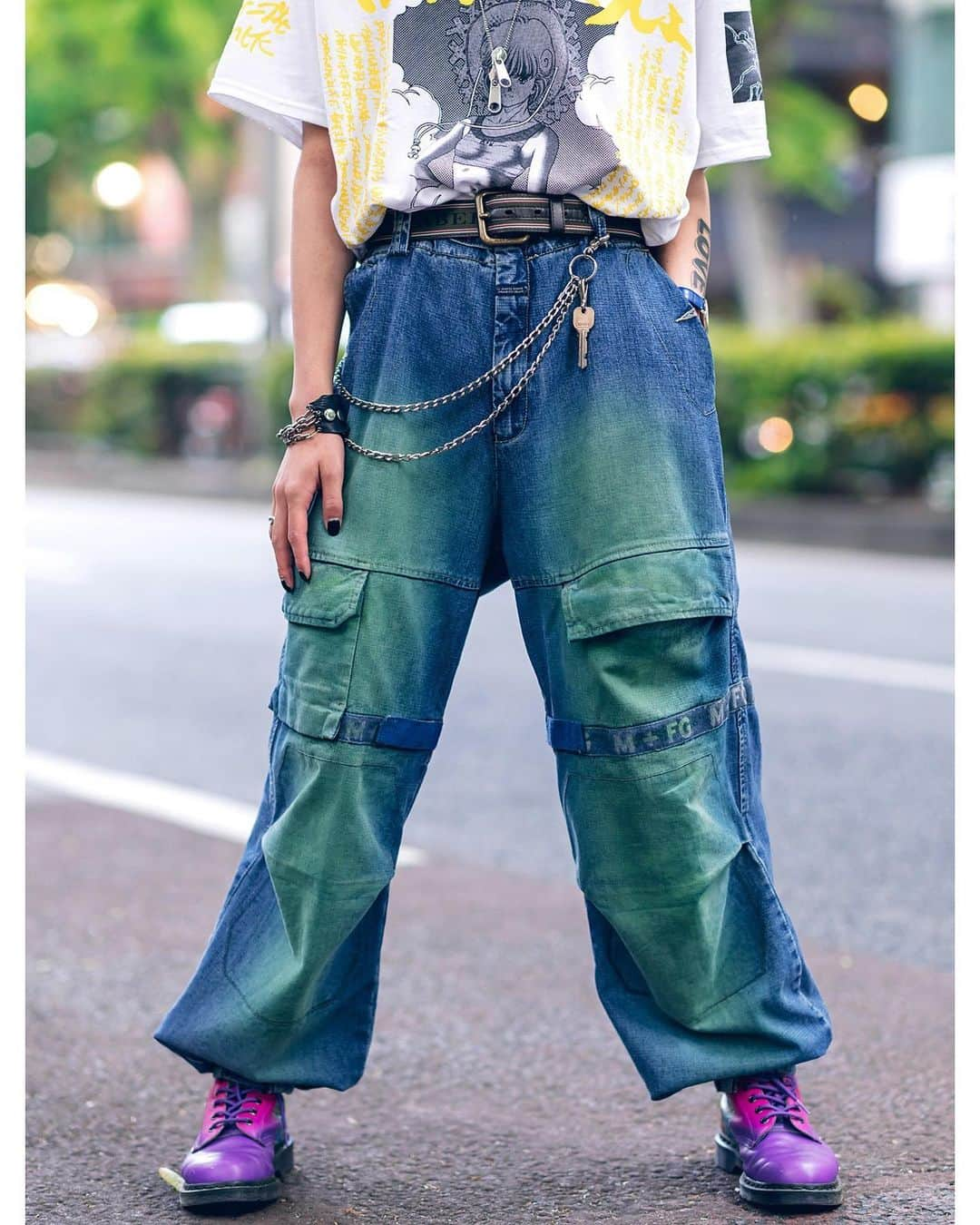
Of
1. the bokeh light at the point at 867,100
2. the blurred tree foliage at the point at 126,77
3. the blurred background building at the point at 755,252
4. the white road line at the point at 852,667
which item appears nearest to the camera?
the white road line at the point at 852,667

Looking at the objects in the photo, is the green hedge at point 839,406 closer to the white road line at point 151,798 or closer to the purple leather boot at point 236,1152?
the white road line at point 151,798

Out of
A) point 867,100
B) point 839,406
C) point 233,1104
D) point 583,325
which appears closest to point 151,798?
point 233,1104

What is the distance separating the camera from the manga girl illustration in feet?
6.97

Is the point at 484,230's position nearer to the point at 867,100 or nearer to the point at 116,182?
the point at 116,182

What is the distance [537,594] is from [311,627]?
269mm

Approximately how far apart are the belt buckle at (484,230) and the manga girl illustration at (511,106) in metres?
0.02

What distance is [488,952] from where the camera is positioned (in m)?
3.62

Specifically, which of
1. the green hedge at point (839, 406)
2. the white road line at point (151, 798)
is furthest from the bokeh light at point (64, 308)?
the white road line at point (151, 798)

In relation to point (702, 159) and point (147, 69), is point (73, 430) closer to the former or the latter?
point (147, 69)

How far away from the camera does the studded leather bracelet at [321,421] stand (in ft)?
7.18

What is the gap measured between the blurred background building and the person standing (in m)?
10.2

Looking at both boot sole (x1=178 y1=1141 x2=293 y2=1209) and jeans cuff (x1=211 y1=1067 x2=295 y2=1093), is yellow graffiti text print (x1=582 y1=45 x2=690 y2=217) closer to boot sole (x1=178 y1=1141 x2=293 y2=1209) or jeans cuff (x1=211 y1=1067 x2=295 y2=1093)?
jeans cuff (x1=211 y1=1067 x2=295 y2=1093)

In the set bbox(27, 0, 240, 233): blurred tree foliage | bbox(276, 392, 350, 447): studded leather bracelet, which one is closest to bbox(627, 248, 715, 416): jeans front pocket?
bbox(276, 392, 350, 447): studded leather bracelet
